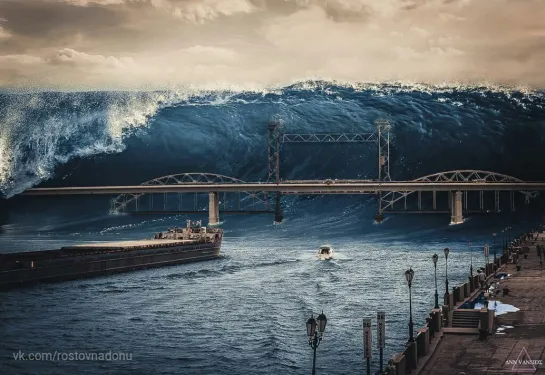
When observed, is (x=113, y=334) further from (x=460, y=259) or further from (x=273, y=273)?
(x=460, y=259)

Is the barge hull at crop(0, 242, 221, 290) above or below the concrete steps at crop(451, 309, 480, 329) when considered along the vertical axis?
below

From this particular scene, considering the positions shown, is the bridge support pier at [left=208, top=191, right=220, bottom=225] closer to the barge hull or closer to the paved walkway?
the barge hull

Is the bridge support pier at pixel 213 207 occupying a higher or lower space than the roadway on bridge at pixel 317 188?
lower

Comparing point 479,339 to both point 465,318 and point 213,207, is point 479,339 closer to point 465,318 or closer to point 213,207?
point 465,318

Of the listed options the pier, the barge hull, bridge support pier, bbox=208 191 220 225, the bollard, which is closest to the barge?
the barge hull

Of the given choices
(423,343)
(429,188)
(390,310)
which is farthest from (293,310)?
(429,188)

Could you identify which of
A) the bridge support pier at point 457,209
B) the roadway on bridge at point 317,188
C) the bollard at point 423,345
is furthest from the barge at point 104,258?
the bridge support pier at point 457,209

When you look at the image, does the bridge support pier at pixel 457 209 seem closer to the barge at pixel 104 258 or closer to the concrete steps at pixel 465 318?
the barge at pixel 104 258
